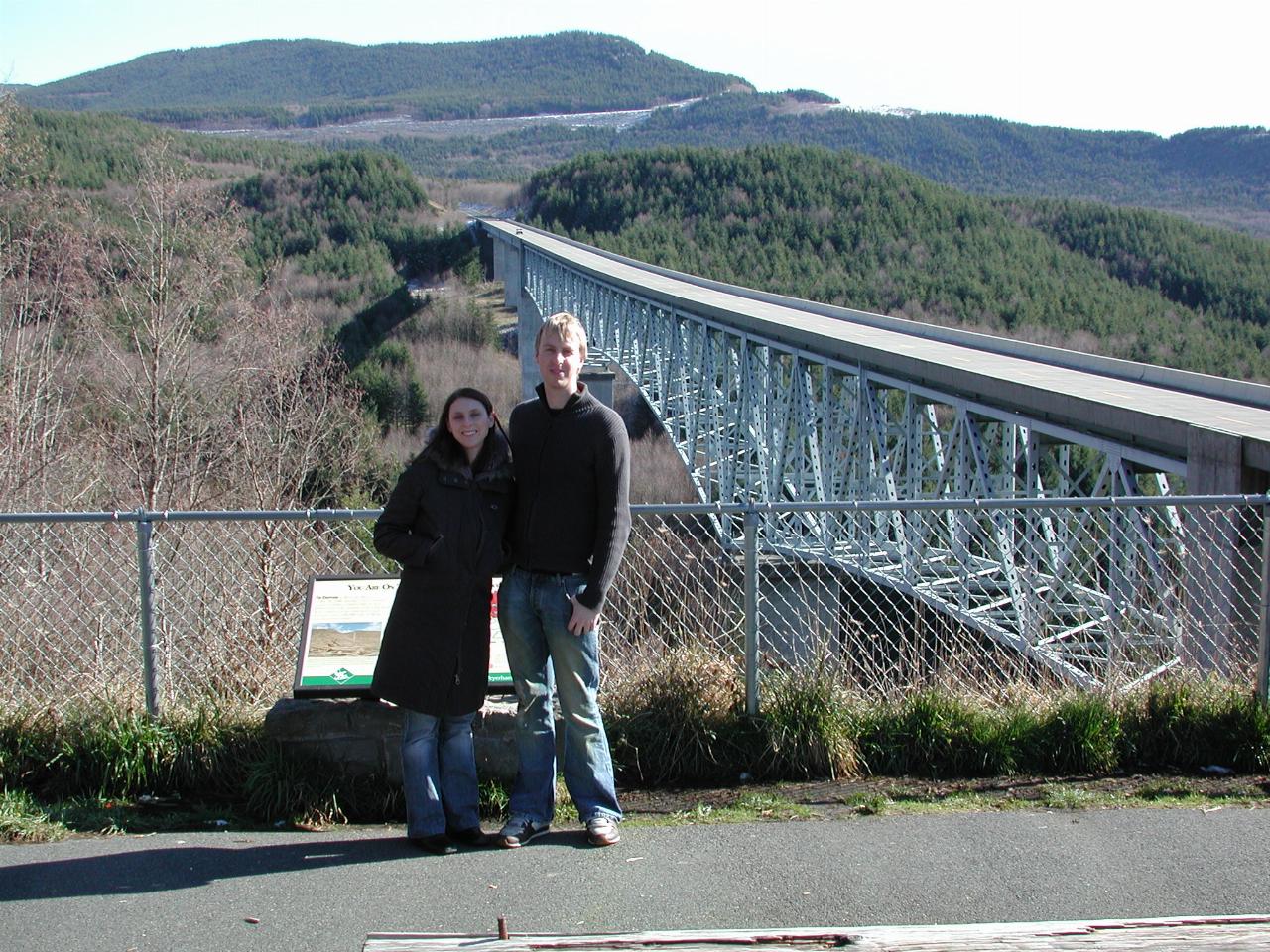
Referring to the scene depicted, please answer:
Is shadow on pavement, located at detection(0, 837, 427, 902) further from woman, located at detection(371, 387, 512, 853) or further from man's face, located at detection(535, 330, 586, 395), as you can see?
man's face, located at detection(535, 330, 586, 395)

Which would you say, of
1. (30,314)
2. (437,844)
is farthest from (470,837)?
(30,314)

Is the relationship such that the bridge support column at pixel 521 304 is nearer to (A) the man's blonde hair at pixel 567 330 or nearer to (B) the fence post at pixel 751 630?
(B) the fence post at pixel 751 630

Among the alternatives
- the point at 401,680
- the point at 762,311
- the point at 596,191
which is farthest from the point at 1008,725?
the point at 596,191

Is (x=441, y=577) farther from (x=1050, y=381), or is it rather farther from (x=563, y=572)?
(x=1050, y=381)

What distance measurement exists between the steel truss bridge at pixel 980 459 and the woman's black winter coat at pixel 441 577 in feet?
4.12

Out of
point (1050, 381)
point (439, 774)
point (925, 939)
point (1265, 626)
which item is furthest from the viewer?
point (1050, 381)

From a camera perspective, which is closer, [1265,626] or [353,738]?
[353,738]

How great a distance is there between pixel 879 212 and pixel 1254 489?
6937 cm

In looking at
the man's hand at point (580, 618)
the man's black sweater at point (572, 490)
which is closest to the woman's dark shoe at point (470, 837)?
the man's hand at point (580, 618)

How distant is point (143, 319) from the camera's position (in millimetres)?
16625

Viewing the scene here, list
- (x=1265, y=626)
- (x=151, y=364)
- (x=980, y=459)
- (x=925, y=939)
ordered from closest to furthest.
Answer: (x=925, y=939)
(x=1265, y=626)
(x=980, y=459)
(x=151, y=364)

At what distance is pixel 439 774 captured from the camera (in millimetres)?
3924

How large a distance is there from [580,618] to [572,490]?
404 millimetres

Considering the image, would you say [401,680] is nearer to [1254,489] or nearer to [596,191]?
[1254,489]
